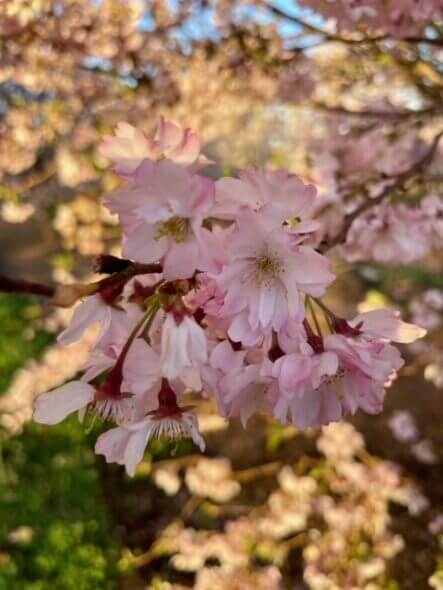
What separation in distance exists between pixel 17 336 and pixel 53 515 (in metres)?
2.26

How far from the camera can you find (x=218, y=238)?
73 centimetres

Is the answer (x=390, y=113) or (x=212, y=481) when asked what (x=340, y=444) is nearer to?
(x=212, y=481)

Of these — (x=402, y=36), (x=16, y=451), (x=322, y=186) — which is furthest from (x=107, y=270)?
(x=16, y=451)

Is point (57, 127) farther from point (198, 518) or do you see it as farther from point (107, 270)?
point (107, 270)

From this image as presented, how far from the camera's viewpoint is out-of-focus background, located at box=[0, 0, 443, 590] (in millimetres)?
2311

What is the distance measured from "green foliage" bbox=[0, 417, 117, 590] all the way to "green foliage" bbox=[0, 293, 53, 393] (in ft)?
2.55

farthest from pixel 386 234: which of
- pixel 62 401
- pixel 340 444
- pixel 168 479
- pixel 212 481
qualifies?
pixel 168 479

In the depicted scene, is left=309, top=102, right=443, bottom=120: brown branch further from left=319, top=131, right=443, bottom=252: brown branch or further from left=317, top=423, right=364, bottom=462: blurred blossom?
left=317, top=423, right=364, bottom=462: blurred blossom

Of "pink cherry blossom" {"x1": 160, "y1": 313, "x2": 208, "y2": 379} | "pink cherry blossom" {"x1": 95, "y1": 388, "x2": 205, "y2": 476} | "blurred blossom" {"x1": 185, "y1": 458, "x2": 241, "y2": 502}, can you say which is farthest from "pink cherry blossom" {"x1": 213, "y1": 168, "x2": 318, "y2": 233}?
"blurred blossom" {"x1": 185, "y1": 458, "x2": 241, "y2": 502}

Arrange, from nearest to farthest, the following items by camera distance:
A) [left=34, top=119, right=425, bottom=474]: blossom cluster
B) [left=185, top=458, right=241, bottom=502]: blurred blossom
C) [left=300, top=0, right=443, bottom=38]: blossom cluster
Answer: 1. [left=34, top=119, right=425, bottom=474]: blossom cluster
2. [left=300, top=0, right=443, bottom=38]: blossom cluster
3. [left=185, top=458, right=241, bottom=502]: blurred blossom

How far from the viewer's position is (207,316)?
787 millimetres

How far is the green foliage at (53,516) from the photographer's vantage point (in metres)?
3.21

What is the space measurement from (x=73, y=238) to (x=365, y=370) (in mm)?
3241

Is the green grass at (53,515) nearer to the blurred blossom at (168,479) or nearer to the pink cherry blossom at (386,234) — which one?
the blurred blossom at (168,479)
